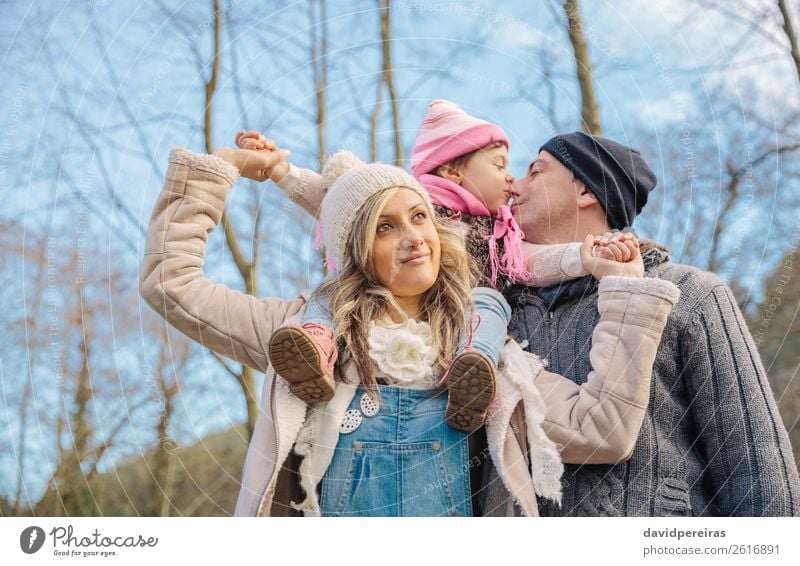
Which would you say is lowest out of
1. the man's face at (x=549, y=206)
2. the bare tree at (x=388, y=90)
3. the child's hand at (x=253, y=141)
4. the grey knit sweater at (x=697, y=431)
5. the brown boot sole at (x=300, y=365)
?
the grey knit sweater at (x=697, y=431)

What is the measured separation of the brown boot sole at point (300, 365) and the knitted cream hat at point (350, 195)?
0.30 m

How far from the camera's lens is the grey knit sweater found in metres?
1.81

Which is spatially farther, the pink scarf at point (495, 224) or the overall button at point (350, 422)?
the pink scarf at point (495, 224)

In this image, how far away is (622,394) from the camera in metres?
1.72

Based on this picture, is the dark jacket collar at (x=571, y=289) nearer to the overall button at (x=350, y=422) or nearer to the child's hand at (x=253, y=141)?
the overall button at (x=350, y=422)

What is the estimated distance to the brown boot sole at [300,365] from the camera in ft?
5.17

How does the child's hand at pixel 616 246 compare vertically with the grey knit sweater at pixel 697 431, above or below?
above

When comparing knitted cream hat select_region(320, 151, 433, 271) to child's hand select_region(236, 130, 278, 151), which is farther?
child's hand select_region(236, 130, 278, 151)

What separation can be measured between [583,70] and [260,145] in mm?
808

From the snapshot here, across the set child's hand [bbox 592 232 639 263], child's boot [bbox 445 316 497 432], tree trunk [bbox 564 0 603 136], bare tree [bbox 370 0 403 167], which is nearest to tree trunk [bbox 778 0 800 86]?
tree trunk [bbox 564 0 603 136]

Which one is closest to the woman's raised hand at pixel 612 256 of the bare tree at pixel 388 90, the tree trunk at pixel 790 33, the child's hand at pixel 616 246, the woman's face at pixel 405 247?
the child's hand at pixel 616 246

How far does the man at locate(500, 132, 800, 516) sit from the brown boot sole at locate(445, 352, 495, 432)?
0.28 meters

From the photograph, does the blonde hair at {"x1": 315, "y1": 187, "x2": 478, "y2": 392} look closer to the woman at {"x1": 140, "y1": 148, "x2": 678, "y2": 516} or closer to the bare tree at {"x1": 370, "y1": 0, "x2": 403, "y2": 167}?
the woman at {"x1": 140, "y1": 148, "x2": 678, "y2": 516}

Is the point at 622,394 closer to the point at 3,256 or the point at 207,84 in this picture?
the point at 207,84
